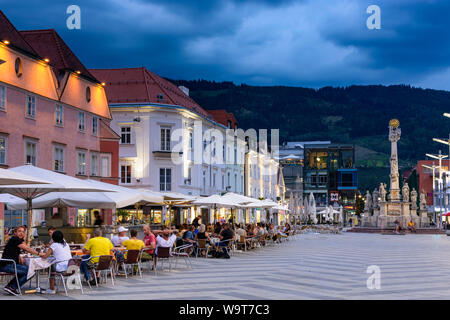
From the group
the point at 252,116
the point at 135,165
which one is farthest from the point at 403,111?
the point at 135,165

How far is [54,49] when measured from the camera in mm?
35906

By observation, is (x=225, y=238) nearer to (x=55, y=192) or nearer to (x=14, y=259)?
(x=55, y=192)

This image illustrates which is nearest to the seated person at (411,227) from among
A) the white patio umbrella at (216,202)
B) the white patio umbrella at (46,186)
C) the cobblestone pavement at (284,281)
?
the white patio umbrella at (216,202)

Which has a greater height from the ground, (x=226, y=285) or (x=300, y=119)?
(x=300, y=119)

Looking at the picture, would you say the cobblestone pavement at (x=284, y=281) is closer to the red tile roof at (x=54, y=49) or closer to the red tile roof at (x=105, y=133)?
the red tile roof at (x=54, y=49)

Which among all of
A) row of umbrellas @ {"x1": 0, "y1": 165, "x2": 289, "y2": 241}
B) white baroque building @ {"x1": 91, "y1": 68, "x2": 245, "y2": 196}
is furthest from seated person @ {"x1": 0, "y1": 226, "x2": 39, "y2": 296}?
white baroque building @ {"x1": 91, "y1": 68, "x2": 245, "y2": 196}

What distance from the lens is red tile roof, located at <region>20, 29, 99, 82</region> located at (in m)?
35.2

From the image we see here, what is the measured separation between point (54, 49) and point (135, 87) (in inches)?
649

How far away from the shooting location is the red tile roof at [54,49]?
35156 millimetres

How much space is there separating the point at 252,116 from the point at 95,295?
16156cm

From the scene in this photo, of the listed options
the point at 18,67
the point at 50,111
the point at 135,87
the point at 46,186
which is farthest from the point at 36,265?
the point at 135,87

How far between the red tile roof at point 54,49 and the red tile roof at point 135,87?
43.4 ft
